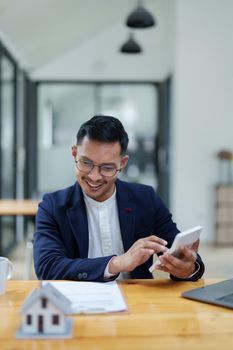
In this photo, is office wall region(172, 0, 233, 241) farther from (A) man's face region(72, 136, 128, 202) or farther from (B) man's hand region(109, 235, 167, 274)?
(B) man's hand region(109, 235, 167, 274)

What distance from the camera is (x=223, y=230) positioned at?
6590mm

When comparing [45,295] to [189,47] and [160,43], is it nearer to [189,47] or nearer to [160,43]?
[189,47]

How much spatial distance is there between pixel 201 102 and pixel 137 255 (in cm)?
535

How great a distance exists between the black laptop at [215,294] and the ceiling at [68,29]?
11.7 ft

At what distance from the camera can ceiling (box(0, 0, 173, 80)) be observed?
5234 millimetres

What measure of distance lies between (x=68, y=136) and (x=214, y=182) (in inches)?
108

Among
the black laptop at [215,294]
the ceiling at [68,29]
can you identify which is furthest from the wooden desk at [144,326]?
the ceiling at [68,29]

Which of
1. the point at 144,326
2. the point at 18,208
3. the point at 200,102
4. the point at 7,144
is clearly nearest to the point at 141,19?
the point at 18,208

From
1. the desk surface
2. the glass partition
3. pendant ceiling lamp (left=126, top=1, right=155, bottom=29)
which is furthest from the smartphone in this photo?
the glass partition

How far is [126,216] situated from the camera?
6.41 ft

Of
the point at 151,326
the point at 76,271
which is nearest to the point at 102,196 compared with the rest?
the point at 76,271

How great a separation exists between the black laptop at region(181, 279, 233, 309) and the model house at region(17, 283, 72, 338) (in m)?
0.44

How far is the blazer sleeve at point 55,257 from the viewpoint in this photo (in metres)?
1.62

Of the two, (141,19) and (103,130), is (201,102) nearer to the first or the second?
(141,19)
